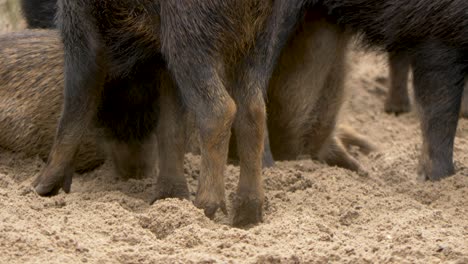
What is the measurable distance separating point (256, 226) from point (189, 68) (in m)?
0.78

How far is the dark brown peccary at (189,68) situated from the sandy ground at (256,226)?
8.1 inches

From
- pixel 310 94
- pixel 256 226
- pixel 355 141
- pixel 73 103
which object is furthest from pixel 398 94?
pixel 256 226

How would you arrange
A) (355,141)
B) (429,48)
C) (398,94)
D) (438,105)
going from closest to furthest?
(429,48) → (438,105) → (355,141) → (398,94)

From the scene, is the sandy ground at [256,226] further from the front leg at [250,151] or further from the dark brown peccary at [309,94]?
the dark brown peccary at [309,94]

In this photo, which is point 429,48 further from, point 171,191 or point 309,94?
point 171,191

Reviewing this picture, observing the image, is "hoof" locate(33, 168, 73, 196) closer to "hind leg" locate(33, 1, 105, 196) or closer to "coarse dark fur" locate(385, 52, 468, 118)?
"hind leg" locate(33, 1, 105, 196)

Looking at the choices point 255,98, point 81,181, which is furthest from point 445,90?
point 81,181

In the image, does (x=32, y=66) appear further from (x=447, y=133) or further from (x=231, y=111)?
(x=447, y=133)

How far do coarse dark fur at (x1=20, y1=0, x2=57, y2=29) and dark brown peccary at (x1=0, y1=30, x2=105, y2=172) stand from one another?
0.32 meters

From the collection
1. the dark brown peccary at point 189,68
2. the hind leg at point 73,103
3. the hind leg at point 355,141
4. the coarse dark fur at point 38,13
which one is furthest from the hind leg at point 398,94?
the hind leg at point 73,103

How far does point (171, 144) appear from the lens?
5.46m

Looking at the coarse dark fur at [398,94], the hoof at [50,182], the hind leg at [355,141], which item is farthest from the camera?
the coarse dark fur at [398,94]

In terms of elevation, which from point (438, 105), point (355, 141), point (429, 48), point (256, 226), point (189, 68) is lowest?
point (256, 226)

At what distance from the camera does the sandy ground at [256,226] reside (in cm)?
429
